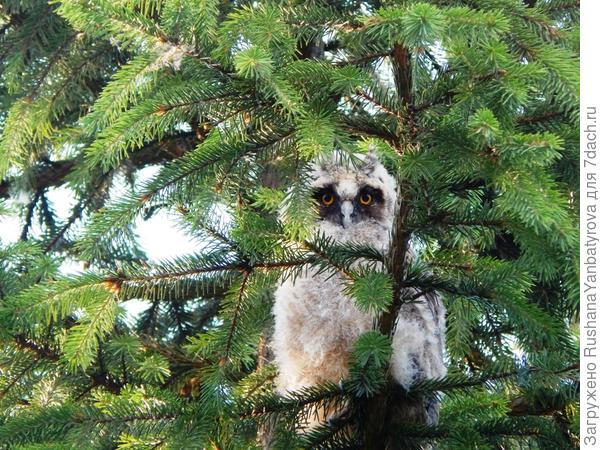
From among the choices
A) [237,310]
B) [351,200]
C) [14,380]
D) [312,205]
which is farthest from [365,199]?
[14,380]

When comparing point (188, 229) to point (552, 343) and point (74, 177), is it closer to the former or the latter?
point (552, 343)

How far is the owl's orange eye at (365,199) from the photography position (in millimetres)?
3152

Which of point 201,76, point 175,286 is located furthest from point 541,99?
point 175,286

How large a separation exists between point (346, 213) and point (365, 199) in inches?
5.1

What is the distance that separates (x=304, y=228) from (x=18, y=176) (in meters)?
2.08

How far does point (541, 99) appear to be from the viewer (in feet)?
7.58

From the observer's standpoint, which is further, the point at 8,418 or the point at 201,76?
the point at 8,418

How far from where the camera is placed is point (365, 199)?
3.17 m

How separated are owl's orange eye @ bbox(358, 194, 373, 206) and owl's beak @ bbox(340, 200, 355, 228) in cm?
6

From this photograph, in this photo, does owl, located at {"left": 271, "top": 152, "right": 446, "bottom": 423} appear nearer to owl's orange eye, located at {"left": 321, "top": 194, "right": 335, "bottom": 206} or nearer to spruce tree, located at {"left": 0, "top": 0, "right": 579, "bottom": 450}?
owl's orange eye, located at {"left": 321, "top": 194, "right": 335, "bottom": 206}

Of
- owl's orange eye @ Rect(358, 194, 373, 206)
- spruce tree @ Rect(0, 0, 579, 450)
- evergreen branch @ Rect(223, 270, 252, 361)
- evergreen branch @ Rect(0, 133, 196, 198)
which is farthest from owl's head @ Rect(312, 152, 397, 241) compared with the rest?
evergreen branch @ Rect(0, 133, 196, 198)

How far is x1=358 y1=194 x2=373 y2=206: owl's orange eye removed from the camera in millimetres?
3152

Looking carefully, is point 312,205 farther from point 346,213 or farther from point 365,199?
point 365,199

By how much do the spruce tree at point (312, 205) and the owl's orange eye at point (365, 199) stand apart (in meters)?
0.76
